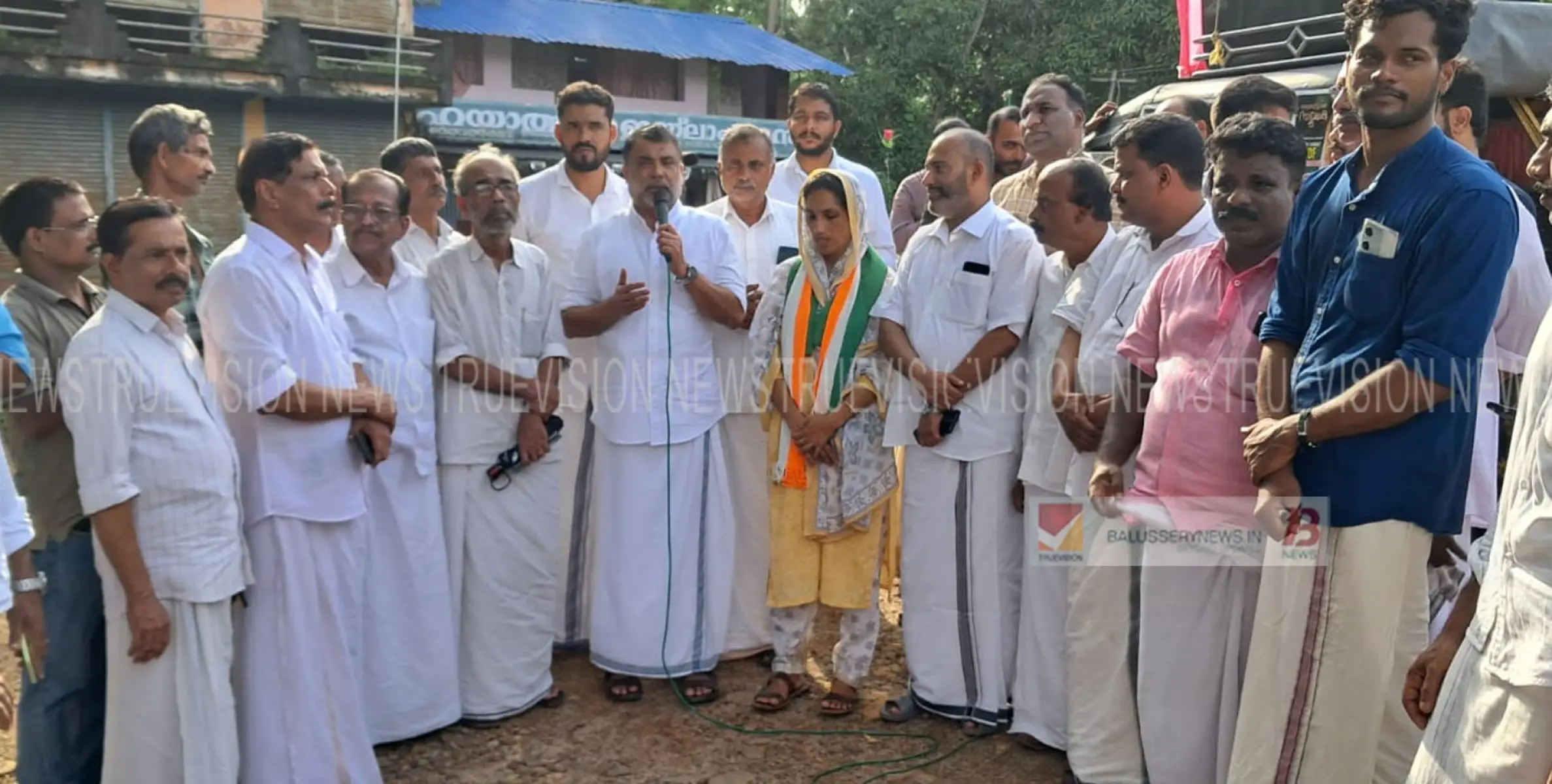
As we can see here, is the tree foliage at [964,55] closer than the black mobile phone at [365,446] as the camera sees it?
No

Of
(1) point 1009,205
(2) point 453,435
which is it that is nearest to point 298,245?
(2) point 453,435

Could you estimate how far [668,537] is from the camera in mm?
4594

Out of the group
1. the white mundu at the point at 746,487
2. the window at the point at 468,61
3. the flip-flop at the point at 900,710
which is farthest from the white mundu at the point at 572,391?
the window at the point at 468,61

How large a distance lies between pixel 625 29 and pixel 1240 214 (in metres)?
20.2

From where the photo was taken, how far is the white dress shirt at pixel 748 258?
15.7 feet

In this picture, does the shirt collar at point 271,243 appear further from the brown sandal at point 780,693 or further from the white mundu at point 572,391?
the brown sandal at point 780,693

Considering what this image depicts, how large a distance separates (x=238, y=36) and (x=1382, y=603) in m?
17.7

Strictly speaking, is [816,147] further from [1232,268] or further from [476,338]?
[1232,268]

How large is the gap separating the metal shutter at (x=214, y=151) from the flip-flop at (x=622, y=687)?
13.4 meters

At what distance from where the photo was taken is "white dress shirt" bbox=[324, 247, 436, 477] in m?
3.93

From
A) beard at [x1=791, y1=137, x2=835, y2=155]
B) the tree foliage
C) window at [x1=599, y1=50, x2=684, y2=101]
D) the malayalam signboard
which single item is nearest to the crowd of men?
beard at [x1=791, y1=137, x2=835, y2=155]

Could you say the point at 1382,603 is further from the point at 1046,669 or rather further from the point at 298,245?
the point at 298,245

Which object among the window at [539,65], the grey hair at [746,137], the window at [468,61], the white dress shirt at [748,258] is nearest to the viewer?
the white dress shirt at [748,258]

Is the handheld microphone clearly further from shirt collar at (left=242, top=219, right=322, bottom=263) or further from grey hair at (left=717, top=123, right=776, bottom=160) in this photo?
shirt collar at (left=242, top=219, right=322, bottom=263)
